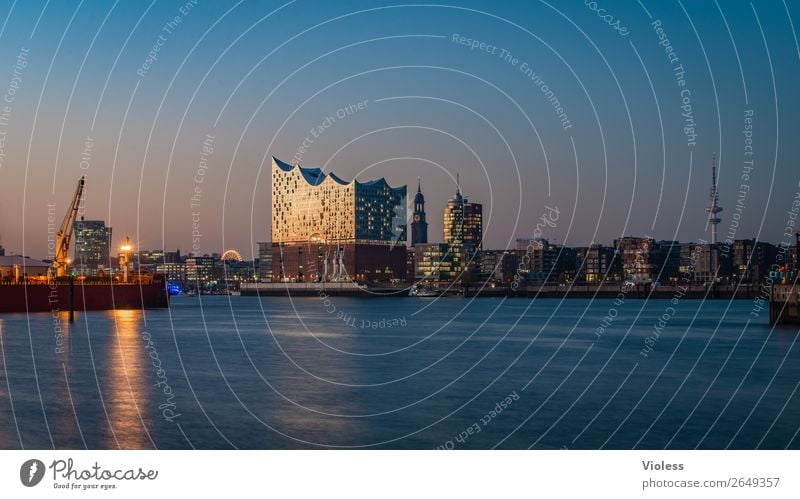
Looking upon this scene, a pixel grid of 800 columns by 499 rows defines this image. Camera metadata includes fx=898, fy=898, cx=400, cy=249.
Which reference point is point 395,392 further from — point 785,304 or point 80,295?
point 80,295

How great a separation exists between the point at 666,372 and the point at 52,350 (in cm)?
2708

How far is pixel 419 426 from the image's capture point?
68.3 feet

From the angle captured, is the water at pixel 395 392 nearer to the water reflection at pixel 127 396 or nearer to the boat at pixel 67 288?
the water reflection at pixel 127 396

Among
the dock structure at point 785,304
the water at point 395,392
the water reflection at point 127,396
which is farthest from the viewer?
the dock structure at point 785,304

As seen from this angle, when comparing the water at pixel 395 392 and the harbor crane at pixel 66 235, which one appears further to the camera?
the harbor crane at pixel 66 235

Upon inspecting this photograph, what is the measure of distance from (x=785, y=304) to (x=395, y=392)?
3860cm

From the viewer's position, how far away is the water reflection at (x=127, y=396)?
1900cm

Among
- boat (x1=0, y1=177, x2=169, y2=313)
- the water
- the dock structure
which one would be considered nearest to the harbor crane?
boat (x1=0, y1=177, x2=169, y2=313)

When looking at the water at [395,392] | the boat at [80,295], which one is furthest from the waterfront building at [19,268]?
the water at [395,392]

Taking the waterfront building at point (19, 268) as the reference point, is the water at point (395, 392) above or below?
below

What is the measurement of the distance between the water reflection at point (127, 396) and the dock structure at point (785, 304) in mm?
39449

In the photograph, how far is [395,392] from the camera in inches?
1065

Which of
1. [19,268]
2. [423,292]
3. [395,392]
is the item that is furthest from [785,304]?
[423,292]

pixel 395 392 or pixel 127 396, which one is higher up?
pixel 127 396
